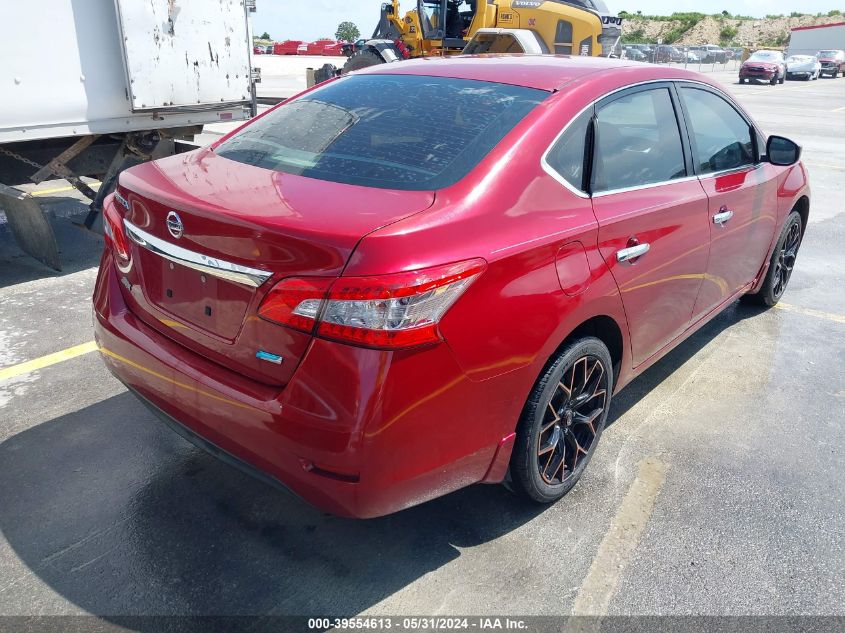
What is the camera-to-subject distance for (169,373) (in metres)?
2.43

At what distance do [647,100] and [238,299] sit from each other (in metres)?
2.15

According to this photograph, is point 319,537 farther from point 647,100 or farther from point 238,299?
point 647,100

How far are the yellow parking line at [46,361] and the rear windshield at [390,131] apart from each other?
176cm

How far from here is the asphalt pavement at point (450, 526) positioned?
8.01 feet

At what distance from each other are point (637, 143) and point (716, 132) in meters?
0.92

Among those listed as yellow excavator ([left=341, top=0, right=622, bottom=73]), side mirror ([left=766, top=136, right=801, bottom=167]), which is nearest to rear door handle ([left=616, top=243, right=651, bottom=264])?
side mirror ([left=766, top=136, right=801, bottom=167])

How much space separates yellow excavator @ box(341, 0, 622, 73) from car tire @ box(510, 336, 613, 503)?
12.5 metres

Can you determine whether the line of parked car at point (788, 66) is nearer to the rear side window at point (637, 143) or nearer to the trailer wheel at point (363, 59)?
the trailer wheel at point (363, 59)

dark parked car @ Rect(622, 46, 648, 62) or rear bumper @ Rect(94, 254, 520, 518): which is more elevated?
rear bumper @ Rect(94, 254, 520, 518)

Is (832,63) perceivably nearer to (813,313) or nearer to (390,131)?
(813,313)

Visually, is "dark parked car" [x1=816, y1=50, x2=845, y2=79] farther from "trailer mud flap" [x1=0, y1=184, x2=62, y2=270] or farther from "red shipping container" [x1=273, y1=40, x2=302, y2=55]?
"trailer mud flap" [x1=0, y1=184, x2=62, y2=270]

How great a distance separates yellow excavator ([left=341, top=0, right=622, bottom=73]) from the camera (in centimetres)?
1459

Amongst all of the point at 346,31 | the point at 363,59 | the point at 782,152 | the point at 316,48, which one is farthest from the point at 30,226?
the point at 346,31

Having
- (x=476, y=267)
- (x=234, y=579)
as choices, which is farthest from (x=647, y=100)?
(x=234, y=579)
